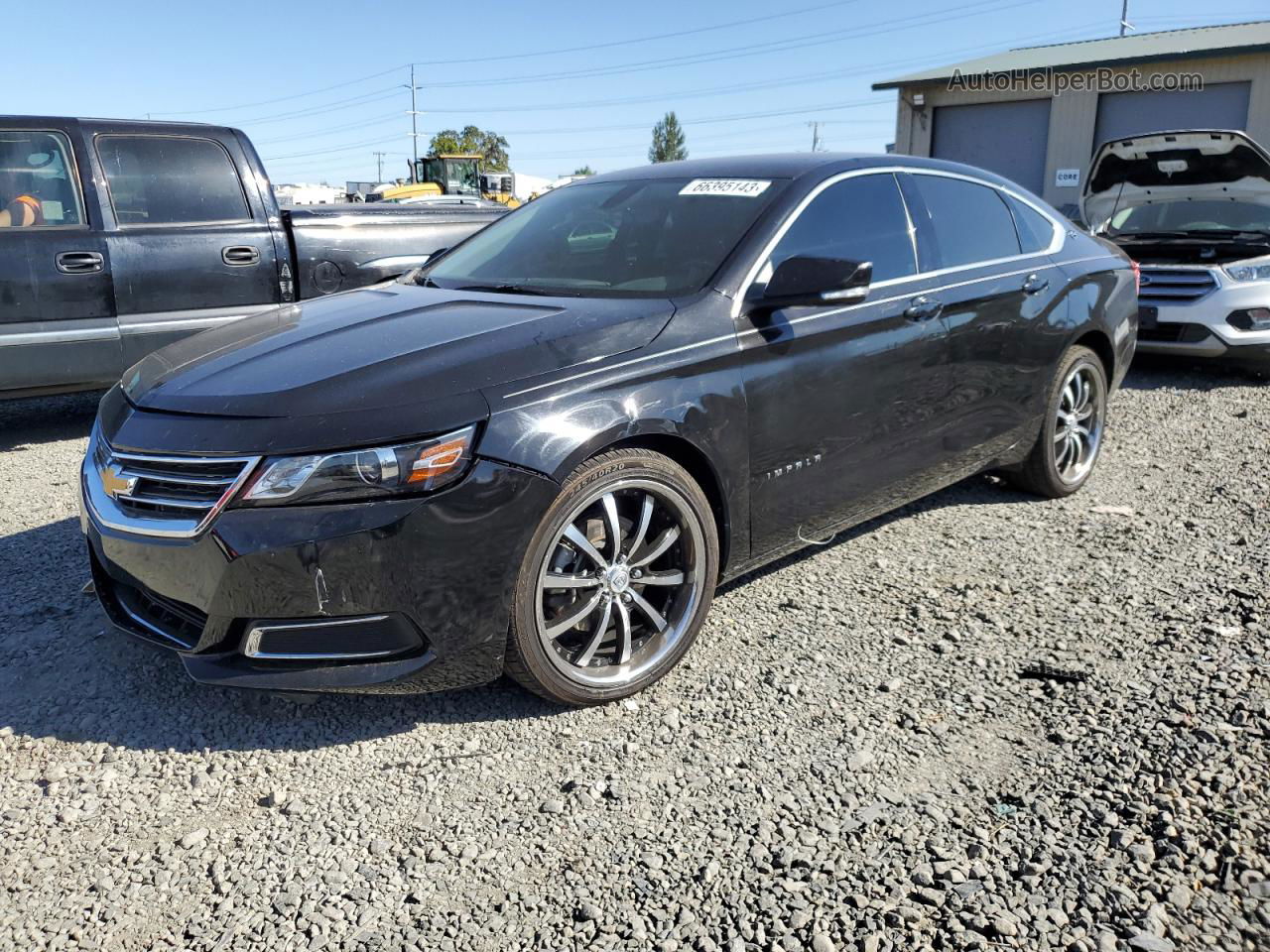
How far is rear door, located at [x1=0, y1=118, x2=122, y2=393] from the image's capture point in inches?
234

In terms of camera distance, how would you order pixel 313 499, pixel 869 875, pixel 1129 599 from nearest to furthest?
1. pixel 869 875
2. pixel 313 499
3. pixel 1129 599

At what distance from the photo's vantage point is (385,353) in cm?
300

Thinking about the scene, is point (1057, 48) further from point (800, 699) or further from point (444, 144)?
point (444, 144)

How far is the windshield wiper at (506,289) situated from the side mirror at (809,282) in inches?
30.3

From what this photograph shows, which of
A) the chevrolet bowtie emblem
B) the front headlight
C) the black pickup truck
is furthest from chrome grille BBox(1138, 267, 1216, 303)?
the chevrolet bowtie emblem

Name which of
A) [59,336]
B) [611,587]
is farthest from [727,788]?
[59,336]

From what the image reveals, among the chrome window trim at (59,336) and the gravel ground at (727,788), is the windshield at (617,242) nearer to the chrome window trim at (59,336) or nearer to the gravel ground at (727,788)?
the gravel ground at (727,788)

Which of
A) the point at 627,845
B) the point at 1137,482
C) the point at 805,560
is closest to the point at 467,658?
the point at 627,845

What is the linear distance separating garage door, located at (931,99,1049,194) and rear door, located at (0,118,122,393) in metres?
18.0

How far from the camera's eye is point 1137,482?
5.40 metres

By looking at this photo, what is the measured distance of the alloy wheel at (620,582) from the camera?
2977 millimetres

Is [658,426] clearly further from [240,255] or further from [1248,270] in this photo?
[1248,270]

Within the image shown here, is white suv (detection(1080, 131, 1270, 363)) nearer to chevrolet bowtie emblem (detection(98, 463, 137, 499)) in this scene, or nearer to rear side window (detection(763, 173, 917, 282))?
rear side window (detection(763, 173, 917, 282))

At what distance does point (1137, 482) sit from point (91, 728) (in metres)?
4.91
